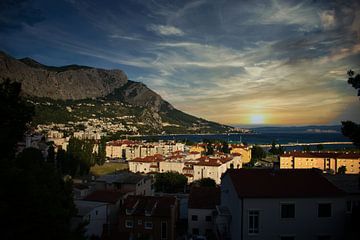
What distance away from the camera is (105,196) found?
25531mm

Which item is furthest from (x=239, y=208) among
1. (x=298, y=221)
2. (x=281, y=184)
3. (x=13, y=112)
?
(x=13, y=112)

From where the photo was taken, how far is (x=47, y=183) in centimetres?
1070

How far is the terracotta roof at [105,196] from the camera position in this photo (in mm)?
24844

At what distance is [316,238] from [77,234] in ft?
36.9

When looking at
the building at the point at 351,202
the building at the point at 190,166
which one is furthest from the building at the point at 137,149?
the building at the point at 351,202

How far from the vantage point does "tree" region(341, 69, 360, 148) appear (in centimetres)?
1120

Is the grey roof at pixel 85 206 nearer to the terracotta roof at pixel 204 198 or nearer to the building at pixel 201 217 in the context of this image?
the building at pixel 201 217

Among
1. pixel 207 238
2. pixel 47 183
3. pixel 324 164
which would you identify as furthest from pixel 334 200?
pixel 324 164

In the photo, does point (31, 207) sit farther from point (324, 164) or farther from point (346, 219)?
point (324, 164)

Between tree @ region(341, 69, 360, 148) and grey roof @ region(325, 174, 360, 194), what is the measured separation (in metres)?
5.79

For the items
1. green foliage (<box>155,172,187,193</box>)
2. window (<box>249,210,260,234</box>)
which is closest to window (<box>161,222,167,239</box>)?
window (<box>249,210,260,234</box>)

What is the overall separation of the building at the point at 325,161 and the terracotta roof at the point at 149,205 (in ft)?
188

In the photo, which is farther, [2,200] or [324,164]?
[324,164]

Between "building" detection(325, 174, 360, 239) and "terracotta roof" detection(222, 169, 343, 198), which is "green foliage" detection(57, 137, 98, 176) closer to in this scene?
"terracotta roof" detection(222, 169, 343, 198)
